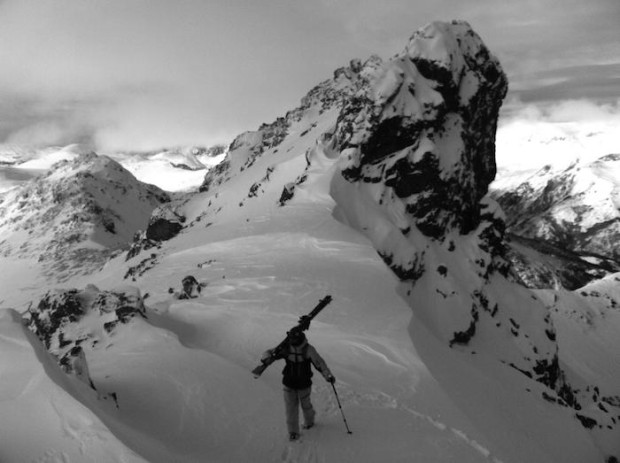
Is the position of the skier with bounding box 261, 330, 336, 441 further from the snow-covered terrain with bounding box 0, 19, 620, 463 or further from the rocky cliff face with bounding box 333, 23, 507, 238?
the rocky cliff face with bounding box 333, 23, 507, 238

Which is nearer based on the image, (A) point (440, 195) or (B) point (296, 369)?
(B) point (296, 369)

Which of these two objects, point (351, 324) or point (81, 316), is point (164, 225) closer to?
point (81, 316)

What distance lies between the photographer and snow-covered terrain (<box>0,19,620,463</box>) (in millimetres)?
10406

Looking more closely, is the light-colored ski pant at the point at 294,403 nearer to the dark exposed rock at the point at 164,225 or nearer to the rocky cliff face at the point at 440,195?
the rocky cliff face at the point at 440,195

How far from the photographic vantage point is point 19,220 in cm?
14238

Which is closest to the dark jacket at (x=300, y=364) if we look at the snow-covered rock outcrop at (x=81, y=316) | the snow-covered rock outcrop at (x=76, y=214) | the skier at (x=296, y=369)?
the skier at (x=296, y=369)

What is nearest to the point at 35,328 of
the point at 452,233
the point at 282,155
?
the point at 452,233

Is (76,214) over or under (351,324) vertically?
under

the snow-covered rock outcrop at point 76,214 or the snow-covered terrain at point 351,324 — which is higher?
the snow-covered terrain at point 351,324

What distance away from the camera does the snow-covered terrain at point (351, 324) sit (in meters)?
10.4

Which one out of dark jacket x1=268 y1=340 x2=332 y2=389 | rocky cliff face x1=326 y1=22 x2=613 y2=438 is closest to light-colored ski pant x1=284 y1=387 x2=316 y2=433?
dark jacket x1=268 y1=340 x2=332 y2=389

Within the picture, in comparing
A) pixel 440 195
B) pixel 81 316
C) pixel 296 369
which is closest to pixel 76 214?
pixel 440 195

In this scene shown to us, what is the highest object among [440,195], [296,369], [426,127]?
[426,127]

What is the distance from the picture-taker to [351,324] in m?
24.0
